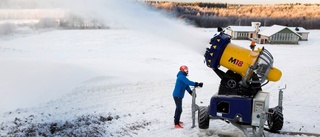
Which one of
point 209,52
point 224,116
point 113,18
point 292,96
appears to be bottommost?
point 292,96

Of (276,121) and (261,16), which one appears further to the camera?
(261,16)

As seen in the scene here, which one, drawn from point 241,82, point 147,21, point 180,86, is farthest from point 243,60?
point 147,21

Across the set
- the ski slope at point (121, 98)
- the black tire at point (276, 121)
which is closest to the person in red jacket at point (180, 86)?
the ski slope at point (121, 98)

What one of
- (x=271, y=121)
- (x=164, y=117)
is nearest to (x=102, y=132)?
(x=164, y=117)

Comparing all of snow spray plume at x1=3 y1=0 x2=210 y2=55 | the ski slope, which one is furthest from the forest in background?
snow spray plume at x1=3 y1=0 x2=210 y2=55

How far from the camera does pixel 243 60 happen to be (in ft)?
28.1

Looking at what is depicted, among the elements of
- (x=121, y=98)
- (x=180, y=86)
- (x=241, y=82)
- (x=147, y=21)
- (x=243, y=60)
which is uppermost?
(x=147, y=21)

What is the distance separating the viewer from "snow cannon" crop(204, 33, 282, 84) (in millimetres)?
8406

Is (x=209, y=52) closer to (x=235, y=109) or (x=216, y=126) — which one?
A: (x=235, y=109)

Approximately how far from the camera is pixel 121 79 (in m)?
19.7

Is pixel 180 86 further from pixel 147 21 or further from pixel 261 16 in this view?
pixel 261 16

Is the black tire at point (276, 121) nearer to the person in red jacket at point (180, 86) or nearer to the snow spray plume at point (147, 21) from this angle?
the person in red jacket at point (180, 86)

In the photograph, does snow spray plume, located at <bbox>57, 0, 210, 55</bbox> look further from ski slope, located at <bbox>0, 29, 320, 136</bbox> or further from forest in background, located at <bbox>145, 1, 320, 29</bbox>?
forest in background, located at <bbox>145, 1, 320, 29</bbox>

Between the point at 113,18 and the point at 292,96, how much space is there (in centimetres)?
995
